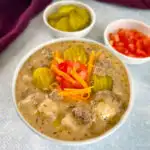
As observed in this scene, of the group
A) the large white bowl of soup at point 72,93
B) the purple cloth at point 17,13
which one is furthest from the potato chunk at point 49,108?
the purple cloth at point 17,13

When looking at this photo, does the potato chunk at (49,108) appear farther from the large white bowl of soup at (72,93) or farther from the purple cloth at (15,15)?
the purple cloth at (15,15)

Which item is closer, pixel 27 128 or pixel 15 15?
pixel 27 128

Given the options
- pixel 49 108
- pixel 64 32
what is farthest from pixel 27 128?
pixel 64 32

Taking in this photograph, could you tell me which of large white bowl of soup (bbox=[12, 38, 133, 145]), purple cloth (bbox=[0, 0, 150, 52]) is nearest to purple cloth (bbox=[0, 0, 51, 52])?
purple cloth (bbox=[0, 0, 150, 52])

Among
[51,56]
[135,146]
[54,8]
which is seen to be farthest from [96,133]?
[54,8]

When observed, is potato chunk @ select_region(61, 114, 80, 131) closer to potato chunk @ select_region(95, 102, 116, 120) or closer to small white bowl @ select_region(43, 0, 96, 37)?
potato chunk @ select_region(95, 102, 116, 120)

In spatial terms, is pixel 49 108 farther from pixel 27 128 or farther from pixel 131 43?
pixel 131 43
